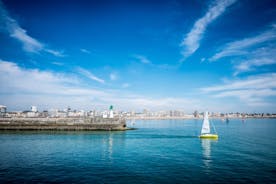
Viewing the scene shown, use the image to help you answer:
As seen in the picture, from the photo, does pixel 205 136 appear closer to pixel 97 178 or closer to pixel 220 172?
pixel 220 172

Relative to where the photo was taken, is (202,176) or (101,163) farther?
(101,163)

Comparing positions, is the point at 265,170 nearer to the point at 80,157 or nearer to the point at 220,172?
the point at 220,172

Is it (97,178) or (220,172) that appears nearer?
(97,178)

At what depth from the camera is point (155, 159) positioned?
107 ft

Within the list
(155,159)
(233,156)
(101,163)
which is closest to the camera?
(101,163)

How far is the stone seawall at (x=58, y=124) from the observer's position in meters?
83.0

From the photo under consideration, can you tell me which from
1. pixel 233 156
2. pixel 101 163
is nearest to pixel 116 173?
pixel 101 163

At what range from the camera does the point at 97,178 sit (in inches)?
899

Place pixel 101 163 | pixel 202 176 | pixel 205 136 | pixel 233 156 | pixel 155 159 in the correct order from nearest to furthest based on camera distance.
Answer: pixel 202 176, pixel 101 163, pixel 155 159, pixel 233 156, pixel 205 136

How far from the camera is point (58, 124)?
87.1m

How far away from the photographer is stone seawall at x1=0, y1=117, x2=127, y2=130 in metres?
83.0

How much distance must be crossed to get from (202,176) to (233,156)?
584 inches

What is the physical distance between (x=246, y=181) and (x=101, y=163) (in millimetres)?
19330

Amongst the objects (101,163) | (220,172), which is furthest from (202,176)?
(101,163)
